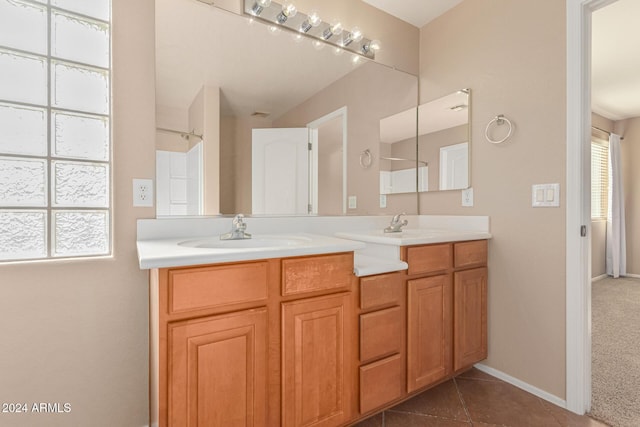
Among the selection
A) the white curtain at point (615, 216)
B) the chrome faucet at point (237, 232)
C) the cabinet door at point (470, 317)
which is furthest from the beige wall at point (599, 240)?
the chrome faucet at point (237, 232)

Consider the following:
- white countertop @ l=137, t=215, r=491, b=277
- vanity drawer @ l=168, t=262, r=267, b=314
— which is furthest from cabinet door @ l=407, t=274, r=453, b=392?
vanity drawer @ l=168, t=262, r=267, b=314

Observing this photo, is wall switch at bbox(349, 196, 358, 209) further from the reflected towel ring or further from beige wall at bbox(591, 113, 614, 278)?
beige wall at bbox(591, 113, 614, 278)

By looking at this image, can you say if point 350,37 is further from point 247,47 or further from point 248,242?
point 248,242

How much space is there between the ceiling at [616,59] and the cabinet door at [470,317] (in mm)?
2104

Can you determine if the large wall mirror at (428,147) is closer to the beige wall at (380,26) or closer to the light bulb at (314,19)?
the beige wall at (380,26)

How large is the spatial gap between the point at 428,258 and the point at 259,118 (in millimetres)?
1204

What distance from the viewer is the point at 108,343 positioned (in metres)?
1.31

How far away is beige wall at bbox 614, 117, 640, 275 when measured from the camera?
4566mm

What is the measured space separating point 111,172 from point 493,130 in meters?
2.08

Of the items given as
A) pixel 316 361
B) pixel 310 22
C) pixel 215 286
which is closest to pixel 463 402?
pixel 316 361

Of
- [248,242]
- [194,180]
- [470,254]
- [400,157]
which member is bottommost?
[470,254]

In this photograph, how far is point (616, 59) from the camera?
289 cm

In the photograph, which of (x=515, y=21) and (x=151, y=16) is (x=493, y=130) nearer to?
(x=515, y=21)

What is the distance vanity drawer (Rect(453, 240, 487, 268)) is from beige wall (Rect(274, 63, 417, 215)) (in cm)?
60
